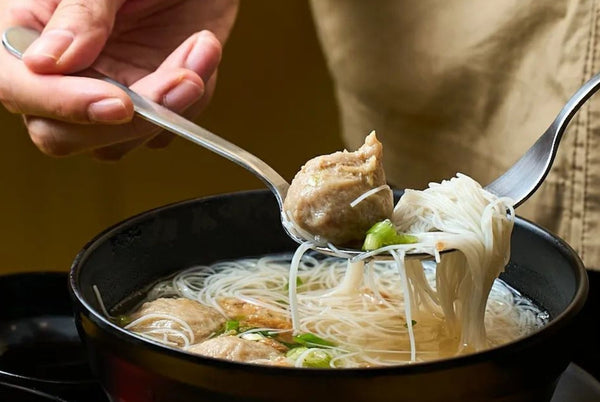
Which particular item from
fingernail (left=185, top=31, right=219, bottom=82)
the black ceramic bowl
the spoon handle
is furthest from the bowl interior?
fingernail (left=185, top=31, right=219, bottom=82)

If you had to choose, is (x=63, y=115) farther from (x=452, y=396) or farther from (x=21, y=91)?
→ (x=452, y=396)

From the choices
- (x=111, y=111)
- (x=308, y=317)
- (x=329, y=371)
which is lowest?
(x=308, y=317)

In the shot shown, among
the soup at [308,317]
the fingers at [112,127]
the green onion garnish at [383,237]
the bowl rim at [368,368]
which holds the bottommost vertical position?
the soup at [308,317]

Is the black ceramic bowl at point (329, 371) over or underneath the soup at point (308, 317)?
over

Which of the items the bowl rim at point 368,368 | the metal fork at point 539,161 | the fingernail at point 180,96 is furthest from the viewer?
the fingernail at point 180,96

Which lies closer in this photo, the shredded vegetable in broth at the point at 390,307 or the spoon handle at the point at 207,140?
the shredded vegetable in broth at the point at 390,307

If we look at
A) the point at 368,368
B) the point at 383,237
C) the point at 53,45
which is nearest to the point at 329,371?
the point at 368,368

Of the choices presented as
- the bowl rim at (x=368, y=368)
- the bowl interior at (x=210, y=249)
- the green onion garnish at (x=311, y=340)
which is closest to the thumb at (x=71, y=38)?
the bowl interior at (x=210, y=249)

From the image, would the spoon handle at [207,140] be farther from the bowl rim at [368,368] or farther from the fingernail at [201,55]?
the bowl rim at [368,368]

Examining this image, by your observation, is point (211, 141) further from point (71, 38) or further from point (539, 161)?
point (539, 161)
